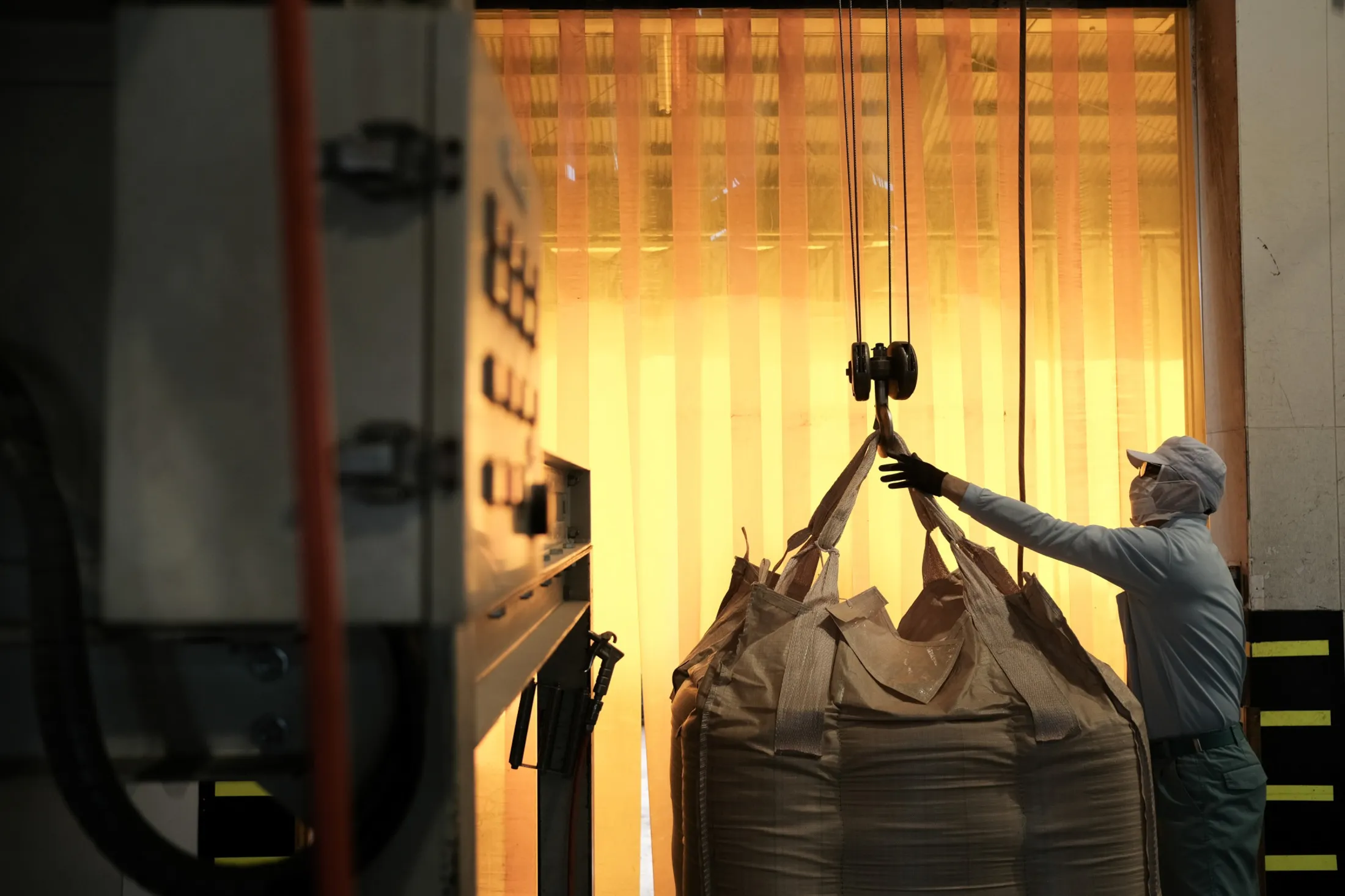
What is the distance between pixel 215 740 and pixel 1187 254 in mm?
3256

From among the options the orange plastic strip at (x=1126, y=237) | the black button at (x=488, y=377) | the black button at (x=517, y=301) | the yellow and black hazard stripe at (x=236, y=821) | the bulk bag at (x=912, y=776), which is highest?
the orange plastic strip at (x=1126, y=237)

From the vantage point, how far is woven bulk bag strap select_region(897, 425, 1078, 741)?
1.55 meters

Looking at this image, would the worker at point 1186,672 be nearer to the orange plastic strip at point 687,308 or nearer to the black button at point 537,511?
the orange plastic strip at point 687,308

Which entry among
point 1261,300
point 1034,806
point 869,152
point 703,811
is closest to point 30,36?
point 703,811

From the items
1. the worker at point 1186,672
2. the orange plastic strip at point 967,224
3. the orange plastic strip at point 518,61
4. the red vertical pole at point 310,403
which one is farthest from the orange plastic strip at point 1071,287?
the red vertical pole at point 310,403

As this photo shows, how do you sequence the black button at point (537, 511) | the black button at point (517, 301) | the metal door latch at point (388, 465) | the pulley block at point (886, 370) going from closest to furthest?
the metal door latch at point (388, 465) < the black button at point (517, 301) < the black button at point (537, 511) < the pulley block at point (886, 370)

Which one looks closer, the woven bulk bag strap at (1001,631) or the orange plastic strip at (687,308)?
the woven bulk bag strap at (1001,631)

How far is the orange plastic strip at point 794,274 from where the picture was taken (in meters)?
2.87

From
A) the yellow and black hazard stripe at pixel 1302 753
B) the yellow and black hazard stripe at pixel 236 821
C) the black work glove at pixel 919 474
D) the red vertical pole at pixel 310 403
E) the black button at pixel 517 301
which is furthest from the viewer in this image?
the yellow and black hazard stripe at pixel 1302 753

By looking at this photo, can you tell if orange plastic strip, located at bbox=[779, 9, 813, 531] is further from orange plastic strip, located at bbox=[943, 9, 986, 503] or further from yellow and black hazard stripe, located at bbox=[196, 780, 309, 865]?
yellow and black hazard stripe, located at bbox=[196, 780, 309, 865]

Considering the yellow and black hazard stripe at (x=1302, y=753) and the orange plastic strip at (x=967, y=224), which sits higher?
the orange plastic strip at (x=967, y=224)

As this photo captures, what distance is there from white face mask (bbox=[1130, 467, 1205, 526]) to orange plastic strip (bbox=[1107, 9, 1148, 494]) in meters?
0.70

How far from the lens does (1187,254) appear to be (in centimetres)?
299

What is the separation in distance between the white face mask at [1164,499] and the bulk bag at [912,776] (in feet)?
2.26
